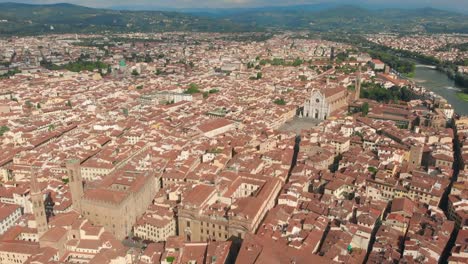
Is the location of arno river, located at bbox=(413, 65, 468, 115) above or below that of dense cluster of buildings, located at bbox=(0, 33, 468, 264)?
below

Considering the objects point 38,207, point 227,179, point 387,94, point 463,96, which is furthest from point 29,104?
point 463,96

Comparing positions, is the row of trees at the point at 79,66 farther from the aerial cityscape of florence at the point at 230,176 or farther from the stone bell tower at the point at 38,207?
the stone bell tower at the point at 38,207

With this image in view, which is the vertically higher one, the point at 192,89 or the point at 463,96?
the point at 192,89

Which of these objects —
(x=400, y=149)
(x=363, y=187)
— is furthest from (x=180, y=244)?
(x=400, y=149)

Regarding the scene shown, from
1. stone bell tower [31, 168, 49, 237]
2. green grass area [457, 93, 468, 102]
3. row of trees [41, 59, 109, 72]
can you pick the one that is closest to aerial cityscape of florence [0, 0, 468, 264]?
stone bell tower [31, 168, 49, 237]

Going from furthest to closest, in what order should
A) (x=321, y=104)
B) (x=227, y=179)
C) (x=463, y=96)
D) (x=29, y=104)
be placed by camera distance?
(x=463, y=96) → (x=29, y=104) → (x=321, y=104) → (x=227, y=179)

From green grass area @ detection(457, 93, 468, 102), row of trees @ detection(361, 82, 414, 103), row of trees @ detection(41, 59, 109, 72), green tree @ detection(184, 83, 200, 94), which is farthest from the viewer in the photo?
row of trees @ detection(41, 59, 109, 72)

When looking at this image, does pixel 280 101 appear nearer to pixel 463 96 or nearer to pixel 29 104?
pixel 463 96

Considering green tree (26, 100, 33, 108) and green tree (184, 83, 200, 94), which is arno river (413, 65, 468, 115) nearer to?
green tree (184, 83, 200, 94)
